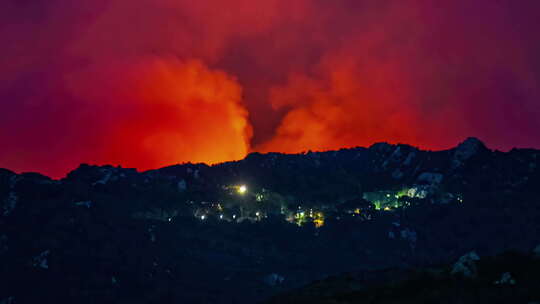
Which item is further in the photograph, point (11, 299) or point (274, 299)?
point (11, 299)

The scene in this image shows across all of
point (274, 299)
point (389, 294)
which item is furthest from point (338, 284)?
point (389, 294)

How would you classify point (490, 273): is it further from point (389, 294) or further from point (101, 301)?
point (101, 301)

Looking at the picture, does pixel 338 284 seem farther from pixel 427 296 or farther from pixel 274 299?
pixel 427 296

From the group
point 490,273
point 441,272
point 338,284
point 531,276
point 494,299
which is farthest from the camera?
point 338,284

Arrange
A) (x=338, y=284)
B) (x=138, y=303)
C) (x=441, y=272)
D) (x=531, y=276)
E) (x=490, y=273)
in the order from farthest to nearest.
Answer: (x=138, y=303)
(x=338, y=284)
(x=441, y=272)
(x=490, y=273)
(x=531, y=276)

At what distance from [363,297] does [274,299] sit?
104ft

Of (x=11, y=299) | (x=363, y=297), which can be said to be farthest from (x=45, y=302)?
(x=363, y=297)

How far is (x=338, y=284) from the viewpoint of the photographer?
409 feet

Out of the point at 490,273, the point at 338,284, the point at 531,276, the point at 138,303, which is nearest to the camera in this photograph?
the point at 531,276

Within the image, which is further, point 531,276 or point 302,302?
point 302,302

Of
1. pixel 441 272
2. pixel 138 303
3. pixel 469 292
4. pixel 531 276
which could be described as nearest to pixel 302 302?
pixel 441 272

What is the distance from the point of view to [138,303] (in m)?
198

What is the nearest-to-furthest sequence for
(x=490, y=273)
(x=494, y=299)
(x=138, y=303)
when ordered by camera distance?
(x=494, y=299) → (x=490, y=273) → (x=138, y=303)

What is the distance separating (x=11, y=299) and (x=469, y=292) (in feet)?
546
